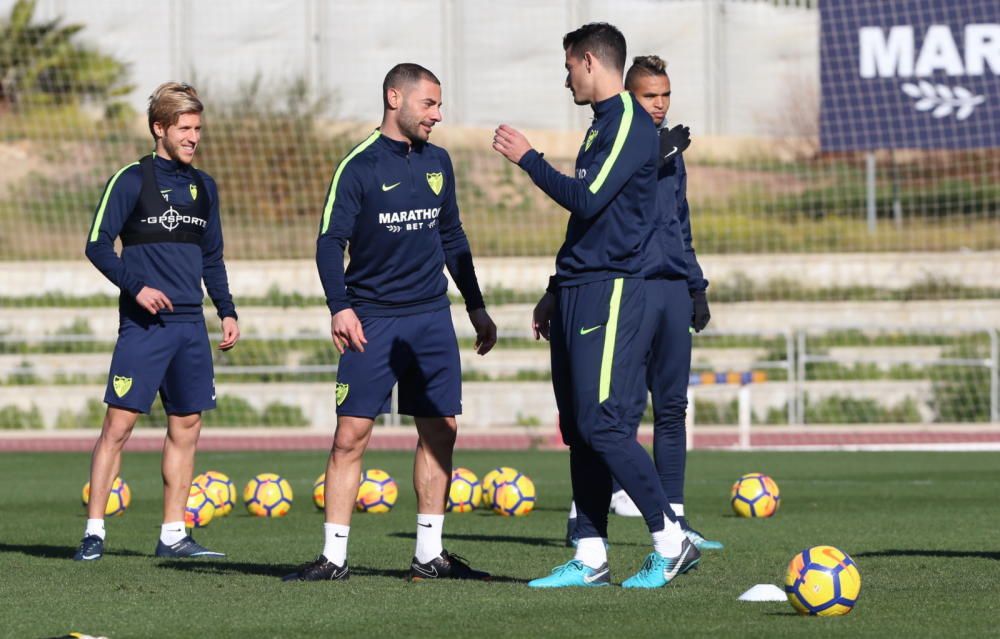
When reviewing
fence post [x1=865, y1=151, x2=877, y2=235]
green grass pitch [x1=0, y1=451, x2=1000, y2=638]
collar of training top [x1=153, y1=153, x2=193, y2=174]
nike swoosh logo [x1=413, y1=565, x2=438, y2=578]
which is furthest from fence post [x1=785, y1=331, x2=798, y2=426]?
nike swoosh logo [x1=413, y1=565, x2=438, y2=578]

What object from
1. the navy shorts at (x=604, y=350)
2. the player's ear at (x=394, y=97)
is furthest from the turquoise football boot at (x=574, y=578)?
the player's ear at (x=394, y=97)

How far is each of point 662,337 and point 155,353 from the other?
252 cm

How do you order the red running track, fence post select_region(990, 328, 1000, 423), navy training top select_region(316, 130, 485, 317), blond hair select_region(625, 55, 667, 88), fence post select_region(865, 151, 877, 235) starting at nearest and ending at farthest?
navy training top select_region(316, 130, 485, 317) → blond hair select_region(625, 55, 667, 88) → the red running track → fence post select_region(990, 328, 1000, 423) → fence post select_region(865, 151, 877, 235)

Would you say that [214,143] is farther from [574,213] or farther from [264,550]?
[574,213]

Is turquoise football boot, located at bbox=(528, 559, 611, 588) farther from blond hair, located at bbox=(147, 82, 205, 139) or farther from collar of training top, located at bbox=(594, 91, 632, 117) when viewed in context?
blond hair, located at bbox=(147, 82, 205, 139)

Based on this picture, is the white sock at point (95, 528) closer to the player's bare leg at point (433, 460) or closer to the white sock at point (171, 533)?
the white sock at point (171, 533)

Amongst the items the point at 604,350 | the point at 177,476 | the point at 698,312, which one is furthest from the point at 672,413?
the point at 177,476

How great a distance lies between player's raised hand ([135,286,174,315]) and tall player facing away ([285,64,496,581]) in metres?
1.29

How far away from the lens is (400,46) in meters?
35.8

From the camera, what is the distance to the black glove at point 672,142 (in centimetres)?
823

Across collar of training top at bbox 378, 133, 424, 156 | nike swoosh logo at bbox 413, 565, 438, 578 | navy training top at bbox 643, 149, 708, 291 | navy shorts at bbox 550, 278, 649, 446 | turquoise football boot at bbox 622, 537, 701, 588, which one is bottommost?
nike swoosh logo at bbox 413, 565, 438, 578

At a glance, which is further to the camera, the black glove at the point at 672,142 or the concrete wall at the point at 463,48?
the concrete wall at the point at 463,48

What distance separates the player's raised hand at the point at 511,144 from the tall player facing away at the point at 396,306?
67 centimetres

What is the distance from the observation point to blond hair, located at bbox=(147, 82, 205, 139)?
329 inches
